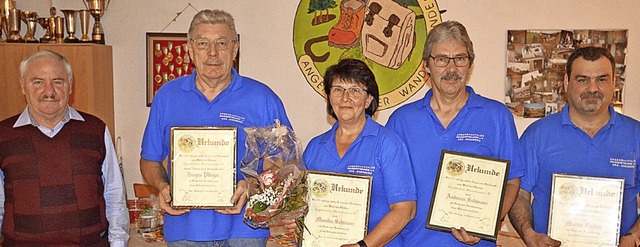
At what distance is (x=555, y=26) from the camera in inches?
197

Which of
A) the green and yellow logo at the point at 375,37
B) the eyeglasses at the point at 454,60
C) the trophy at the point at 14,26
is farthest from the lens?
the trophy at the point at 14,26

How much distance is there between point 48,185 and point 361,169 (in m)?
1.33

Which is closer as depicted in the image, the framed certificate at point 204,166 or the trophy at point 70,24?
the framed certificate at point 204,166

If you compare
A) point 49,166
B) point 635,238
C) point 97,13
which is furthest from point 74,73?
point 635,238

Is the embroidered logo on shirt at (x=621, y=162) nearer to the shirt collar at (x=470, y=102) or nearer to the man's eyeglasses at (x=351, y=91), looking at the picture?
the shirt collar at (x=470, y=102)

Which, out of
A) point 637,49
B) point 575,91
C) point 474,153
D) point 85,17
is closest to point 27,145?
point 474,153

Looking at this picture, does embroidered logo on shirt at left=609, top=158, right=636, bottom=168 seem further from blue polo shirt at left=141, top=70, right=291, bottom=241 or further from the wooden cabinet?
the wooden cabinet

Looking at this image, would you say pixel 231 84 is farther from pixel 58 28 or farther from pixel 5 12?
pixel 5 12

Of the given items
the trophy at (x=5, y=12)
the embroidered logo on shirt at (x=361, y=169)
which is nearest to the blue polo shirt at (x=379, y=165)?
the embroidered logo on shirt at (x=361, y=169)

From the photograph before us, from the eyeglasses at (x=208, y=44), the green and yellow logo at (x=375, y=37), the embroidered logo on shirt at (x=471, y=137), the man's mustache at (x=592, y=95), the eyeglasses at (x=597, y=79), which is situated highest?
the green and yellow logo at (x=375, y=37)

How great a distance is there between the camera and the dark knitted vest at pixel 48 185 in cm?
275

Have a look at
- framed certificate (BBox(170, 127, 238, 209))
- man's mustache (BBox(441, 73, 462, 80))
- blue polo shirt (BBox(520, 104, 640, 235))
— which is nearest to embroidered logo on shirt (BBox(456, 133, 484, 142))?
man's mustache (BBox(441, 73, 462, 80))

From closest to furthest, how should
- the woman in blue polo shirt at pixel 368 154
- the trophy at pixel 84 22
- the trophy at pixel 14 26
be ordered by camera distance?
the woman in blue polo shirt at pixel 368 154, the trophy at pixel 14 26, the trophy at pixel 84 22

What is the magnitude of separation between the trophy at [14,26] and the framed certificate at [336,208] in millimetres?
3766
